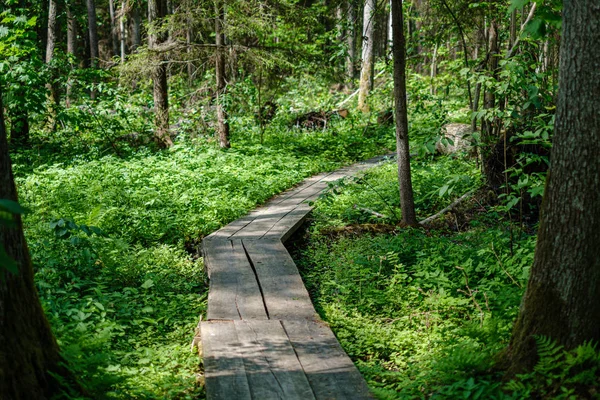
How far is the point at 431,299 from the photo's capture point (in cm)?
606

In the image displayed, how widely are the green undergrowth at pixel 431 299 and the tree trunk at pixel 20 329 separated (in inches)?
89.7

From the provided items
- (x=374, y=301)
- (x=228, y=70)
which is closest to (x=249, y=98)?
(x=228, y=70)

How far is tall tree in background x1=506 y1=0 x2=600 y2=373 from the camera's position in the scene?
138 inches

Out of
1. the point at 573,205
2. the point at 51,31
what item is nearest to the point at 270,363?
the point at 573,205

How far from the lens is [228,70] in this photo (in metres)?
16.4

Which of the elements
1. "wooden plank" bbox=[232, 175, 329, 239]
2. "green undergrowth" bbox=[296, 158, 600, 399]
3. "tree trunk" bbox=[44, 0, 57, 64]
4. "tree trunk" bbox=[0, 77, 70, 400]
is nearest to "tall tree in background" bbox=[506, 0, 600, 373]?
"green undergrowth" bbox=[296, 158, 600, 399]

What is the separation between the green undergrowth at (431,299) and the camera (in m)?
3.83

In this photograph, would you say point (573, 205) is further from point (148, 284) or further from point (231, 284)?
point (148, 284)

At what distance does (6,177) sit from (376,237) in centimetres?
609

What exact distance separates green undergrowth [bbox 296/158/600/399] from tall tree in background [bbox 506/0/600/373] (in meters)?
0.22

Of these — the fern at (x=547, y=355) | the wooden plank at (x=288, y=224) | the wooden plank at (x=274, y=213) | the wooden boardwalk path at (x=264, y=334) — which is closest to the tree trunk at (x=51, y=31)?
the wooden plank at (x=274, y=213)

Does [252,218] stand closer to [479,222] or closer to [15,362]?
[479,222]

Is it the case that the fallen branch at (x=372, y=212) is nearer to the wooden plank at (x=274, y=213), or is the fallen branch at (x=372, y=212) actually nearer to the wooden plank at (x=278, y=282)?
the wooden plank at (x=274, y=213)

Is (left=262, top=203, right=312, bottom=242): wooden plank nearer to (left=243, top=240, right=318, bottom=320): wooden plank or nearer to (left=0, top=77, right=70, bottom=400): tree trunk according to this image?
(left=243, top=240, right=318, bottom=320): wooden plank
